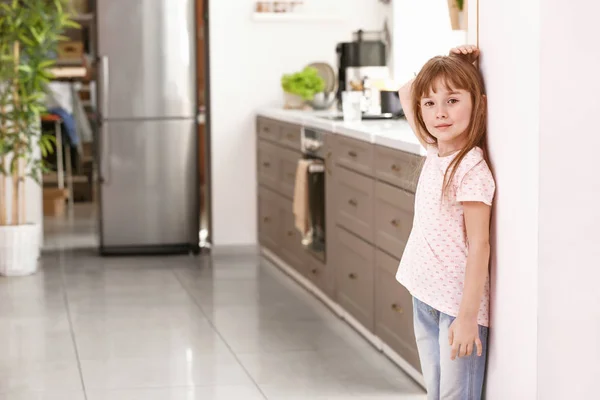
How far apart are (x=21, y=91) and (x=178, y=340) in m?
2.18

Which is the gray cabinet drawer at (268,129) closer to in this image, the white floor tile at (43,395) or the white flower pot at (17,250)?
the white flower pot at (17,250)

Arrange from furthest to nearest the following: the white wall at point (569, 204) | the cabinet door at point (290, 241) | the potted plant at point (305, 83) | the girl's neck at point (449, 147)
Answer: the potted plant at point (305, 83)
the cabinet door at point (290, 241)
the girl's neck at point (449, 147)
the white wall at point (569, 204)

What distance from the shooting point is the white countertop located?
12.5 feet

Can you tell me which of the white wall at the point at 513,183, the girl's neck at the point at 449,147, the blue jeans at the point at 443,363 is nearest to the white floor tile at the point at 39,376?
the blue jeans at the point at 443,363

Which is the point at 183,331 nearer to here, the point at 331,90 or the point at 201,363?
the point at 201,363

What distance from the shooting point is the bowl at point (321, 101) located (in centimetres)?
627

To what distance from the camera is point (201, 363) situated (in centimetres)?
412

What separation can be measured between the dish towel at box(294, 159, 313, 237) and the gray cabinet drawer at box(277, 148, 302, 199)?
0.36 m

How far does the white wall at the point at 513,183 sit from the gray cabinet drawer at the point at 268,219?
3.91 metres

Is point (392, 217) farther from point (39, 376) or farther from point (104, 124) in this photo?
point (104, 124)

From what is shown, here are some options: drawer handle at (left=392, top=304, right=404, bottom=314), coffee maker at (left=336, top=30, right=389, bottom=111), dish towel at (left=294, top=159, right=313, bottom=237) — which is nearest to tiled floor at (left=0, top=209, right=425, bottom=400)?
drawer handle at (left=392, top=304, right=404, bottom=314)

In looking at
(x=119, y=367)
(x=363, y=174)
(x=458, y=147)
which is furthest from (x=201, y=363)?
(x=458, y=147)

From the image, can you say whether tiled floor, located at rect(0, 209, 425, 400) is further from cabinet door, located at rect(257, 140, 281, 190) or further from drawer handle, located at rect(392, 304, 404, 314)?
cabinet door, located at rect(257, 140, 281, 190)

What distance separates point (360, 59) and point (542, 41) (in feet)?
13.0
